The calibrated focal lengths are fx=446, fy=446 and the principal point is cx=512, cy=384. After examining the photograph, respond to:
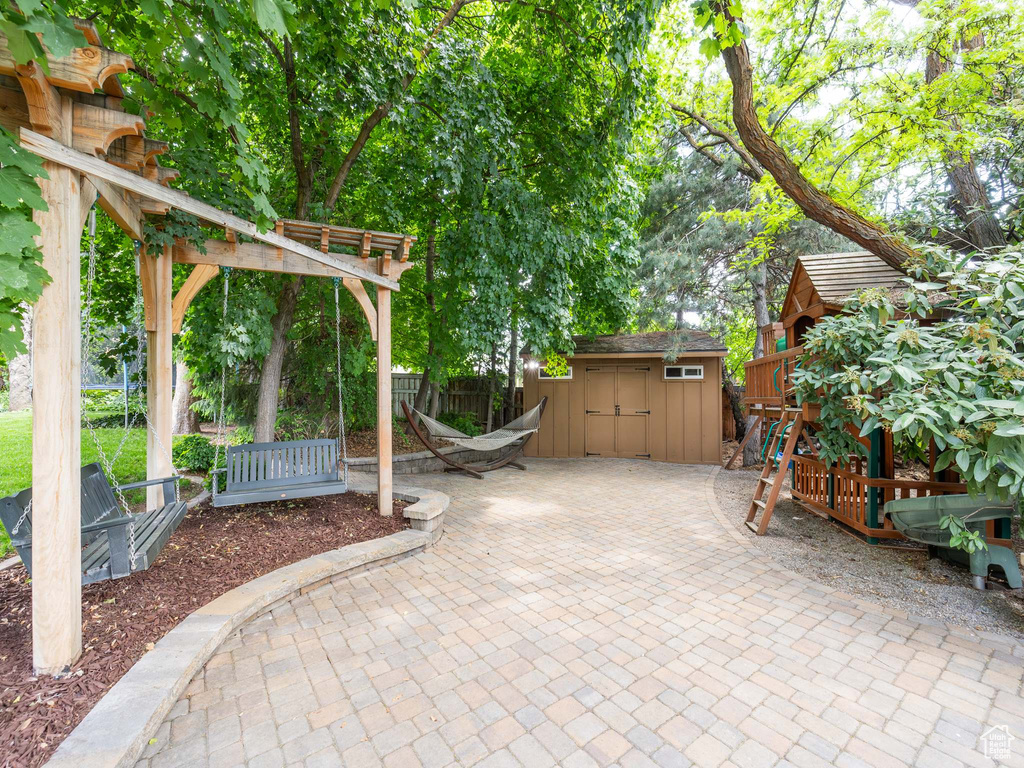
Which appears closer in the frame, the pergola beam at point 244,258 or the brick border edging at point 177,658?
the brick border edging at point 177,658

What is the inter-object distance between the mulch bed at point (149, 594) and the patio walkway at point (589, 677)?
33cm

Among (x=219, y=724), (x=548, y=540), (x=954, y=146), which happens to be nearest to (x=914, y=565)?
(x=548, y=540)

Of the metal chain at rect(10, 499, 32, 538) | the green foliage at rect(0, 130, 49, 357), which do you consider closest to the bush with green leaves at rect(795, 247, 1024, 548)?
the green foliage at rect(0, 130, 49, 357)

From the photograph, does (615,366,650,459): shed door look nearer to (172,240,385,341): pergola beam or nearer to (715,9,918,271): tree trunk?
(715,9,918,271): tree trunk

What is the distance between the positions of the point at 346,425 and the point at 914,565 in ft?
23.6

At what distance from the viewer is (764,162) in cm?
439

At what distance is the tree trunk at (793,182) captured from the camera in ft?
13.4

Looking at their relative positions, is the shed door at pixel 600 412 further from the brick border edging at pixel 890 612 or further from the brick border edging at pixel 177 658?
the brick border edging at pixel 177 658

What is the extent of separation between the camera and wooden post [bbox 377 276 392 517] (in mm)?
3945

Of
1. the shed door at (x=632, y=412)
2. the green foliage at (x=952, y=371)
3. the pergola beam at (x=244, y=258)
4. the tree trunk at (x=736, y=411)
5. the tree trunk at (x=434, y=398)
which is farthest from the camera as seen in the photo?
the tree trunk at (x=736, y=411)

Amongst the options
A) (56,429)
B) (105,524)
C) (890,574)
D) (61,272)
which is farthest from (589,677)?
(61,272)

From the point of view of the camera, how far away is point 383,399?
3.96m

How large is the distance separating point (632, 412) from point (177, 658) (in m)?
7.70

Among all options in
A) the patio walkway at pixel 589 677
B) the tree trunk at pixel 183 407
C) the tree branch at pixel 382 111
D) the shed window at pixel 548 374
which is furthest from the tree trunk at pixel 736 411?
the tree trunk at pixel 183 407
